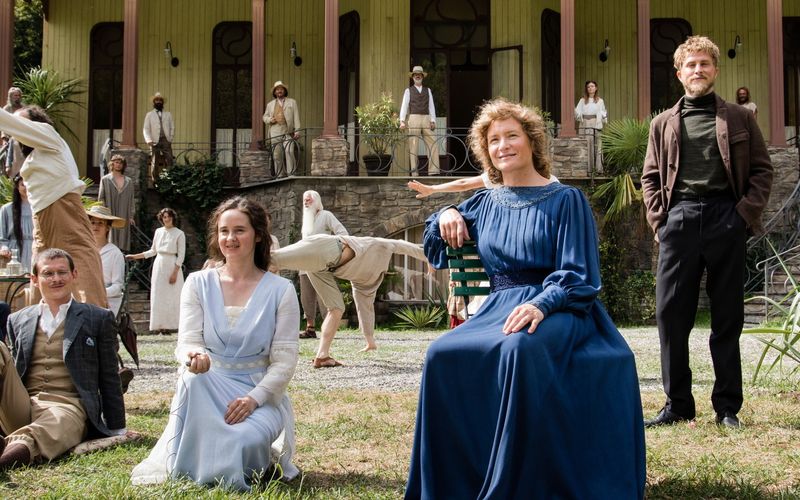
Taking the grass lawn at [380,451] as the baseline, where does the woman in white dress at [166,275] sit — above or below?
above

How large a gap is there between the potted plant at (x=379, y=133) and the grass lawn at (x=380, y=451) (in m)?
8.75

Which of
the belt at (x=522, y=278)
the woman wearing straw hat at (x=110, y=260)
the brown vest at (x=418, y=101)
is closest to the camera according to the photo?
the belt at (x=522, y=278)

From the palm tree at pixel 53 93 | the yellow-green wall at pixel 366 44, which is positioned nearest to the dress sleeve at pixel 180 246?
the yellow-green wall at pixel 366 44

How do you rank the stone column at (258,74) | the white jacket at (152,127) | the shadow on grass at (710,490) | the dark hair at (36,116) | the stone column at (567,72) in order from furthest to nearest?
the white jacket at (152,127)
the stone column at (258,74)
the stone column at (567,72)
the dark hair at (36,116)
the shadow on grass at (710,490)

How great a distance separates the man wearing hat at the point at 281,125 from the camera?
16266 millimetres

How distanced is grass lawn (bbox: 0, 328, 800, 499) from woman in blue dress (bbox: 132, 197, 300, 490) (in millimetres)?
132

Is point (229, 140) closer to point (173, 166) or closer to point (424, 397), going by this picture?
point (173, 166)

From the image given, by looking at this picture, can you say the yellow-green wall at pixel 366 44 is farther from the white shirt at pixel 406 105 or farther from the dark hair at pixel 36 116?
the dark hair at pixel 36 116

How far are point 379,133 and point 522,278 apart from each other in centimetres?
1231

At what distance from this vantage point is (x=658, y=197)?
5.04 meters

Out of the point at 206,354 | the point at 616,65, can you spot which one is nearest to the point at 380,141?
the point at 616,65

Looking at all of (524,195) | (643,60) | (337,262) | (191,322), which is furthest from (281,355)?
(643,60)

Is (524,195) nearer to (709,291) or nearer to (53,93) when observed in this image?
(709,291)

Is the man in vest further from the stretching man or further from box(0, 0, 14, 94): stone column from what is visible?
box(0, 0, 14, 94): stone column
